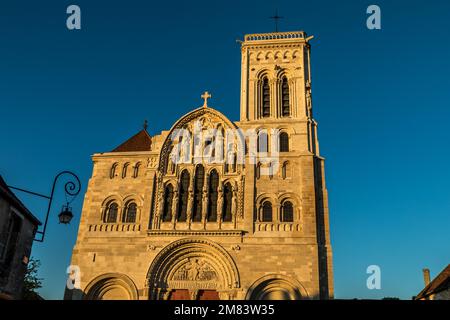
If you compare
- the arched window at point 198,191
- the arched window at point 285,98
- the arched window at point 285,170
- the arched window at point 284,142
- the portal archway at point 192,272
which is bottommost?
the portal archway at point 192,272

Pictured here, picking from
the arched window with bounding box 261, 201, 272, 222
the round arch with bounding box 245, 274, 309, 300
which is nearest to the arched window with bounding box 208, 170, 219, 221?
the arched window with bounding box 261, 201, 272, 222

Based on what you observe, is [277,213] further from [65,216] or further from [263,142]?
[65,216]

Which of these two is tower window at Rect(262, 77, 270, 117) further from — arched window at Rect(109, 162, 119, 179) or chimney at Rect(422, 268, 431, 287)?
chimney at Rect(422, 268, 431, 287)

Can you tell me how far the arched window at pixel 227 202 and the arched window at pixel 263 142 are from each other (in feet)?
11.4

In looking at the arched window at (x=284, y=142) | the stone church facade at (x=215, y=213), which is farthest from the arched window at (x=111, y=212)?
the arched window at (x=284, y=142)

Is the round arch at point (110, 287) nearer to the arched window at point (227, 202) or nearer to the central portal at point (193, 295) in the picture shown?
the central portal at point (193, 295)

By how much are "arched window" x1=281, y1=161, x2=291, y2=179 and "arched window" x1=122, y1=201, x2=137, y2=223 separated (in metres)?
9.56

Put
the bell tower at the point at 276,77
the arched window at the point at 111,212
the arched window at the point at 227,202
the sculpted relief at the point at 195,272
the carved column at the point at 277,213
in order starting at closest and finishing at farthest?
the sculpted relief at the point at 195,272 → the carved column at the point at 277,213 → the arched window at the point at 227,202 → the arched window at the point at 111,212 → the bell tower at the point at 276,77

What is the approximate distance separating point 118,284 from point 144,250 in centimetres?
246

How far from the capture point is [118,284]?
25.5 m

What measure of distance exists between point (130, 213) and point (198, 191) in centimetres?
456

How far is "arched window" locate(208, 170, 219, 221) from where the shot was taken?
2642cm

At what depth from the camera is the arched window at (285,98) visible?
3019 centimetres

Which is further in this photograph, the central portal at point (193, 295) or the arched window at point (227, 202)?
the arched window at point (227, 202)
